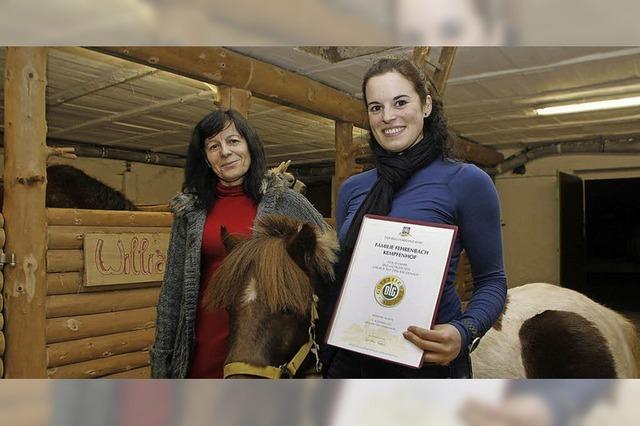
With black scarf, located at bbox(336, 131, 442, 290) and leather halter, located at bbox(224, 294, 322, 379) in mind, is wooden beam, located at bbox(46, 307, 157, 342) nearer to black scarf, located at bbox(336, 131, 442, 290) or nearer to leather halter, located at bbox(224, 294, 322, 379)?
leather halter, located at bbox(224, 294, 322, 379)

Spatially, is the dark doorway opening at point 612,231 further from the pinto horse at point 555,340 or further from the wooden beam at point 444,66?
the wooden beam at point 444,66

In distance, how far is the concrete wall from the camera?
94 cm

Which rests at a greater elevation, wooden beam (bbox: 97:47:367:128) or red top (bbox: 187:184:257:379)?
wooden beam (bbox: 97:47:367:128)

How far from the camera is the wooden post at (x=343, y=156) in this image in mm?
962

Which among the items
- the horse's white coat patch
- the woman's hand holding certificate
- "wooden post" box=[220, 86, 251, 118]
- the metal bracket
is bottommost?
the woman's hand holding certificate

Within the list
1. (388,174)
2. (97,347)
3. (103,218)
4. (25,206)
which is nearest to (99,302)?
(97,347)

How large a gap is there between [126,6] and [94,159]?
27.4 inches

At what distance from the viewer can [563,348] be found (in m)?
1.23

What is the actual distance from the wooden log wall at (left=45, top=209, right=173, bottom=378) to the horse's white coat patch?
1.69 ft

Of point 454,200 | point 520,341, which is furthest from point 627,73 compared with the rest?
point 520,341

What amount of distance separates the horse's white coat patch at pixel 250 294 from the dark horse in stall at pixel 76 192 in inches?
48.3

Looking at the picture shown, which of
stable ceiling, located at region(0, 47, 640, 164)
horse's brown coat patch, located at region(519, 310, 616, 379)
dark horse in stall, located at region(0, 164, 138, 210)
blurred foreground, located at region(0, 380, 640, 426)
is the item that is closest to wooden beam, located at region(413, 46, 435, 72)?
stable ceiling, located at region(0, 47, 640, 164)

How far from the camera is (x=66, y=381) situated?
0.92 meters

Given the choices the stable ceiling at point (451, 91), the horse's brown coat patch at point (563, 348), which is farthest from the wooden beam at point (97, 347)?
the horse's brown coat patch at point (563, 348)
